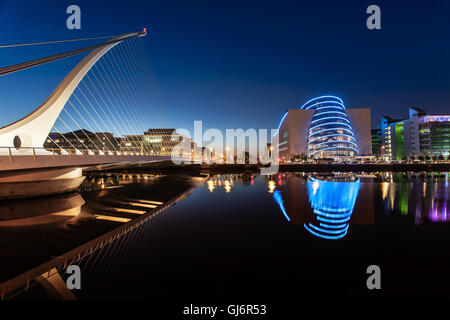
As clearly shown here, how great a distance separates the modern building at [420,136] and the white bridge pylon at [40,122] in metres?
110

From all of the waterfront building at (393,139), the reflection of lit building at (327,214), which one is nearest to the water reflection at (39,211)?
the reflection of lit building at (327,214)

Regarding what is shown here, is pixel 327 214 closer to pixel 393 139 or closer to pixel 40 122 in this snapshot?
pixel 40 122

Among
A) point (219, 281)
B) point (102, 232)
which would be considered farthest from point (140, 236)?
point (219, 281)

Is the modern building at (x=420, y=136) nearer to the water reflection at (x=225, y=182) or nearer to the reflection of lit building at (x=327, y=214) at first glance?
the water reflection at (x=225, y=182)

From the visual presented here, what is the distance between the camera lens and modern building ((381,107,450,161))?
287 ft

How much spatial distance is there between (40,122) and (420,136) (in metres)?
115

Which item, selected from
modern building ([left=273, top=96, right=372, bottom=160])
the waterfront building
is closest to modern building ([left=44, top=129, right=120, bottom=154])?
modern building ([left=273, top=96, right=372, bottom=160])

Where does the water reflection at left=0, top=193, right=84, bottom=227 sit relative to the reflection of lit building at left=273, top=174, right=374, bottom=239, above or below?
above

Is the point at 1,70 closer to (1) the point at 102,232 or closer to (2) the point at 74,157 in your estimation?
(2) the point at 74,157

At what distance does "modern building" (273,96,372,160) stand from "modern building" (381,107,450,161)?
19366mm

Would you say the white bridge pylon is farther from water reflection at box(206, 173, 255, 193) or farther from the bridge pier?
water reflection at box(206, 173, 255, 193)

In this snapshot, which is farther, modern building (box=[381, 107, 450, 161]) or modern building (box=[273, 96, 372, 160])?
modern building (box=[381, 107, 450, 161])

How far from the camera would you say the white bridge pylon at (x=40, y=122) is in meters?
12.4

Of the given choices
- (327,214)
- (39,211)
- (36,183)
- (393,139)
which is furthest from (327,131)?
(39,211)
